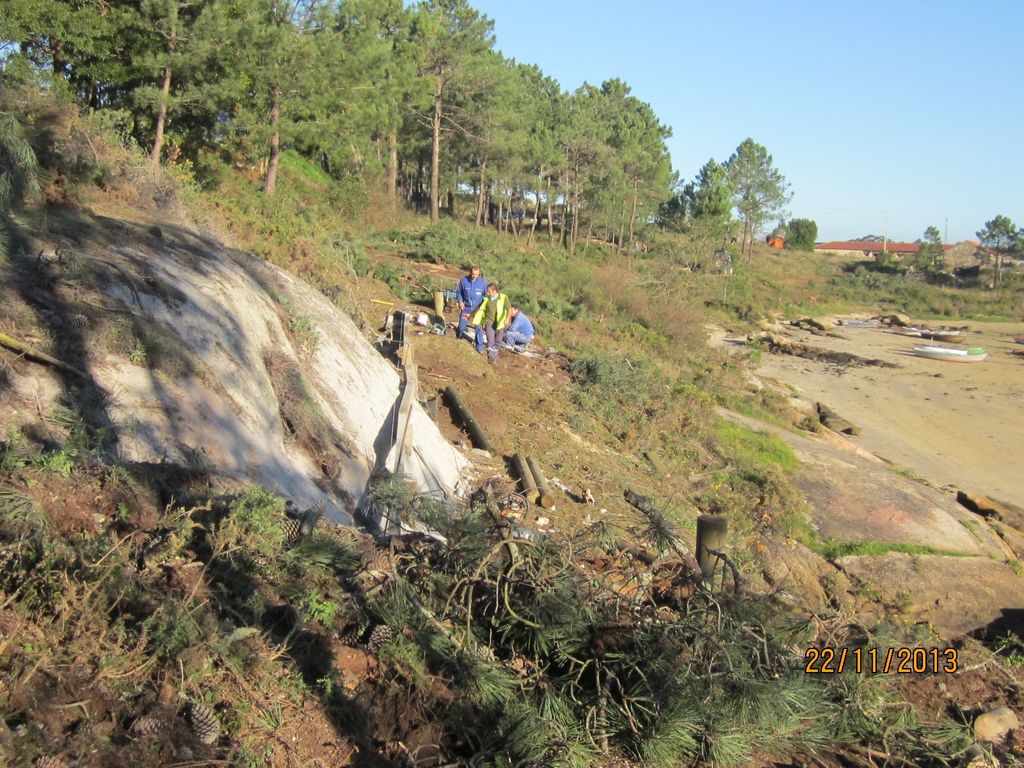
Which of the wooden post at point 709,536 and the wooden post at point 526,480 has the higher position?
the wooden post at point 709,536

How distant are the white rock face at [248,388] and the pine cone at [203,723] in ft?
7.20

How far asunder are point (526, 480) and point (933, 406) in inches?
855

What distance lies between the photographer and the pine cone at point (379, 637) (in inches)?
191

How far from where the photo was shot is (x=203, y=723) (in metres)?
3.98

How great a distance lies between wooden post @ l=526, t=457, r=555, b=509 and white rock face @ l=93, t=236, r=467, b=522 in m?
1.00

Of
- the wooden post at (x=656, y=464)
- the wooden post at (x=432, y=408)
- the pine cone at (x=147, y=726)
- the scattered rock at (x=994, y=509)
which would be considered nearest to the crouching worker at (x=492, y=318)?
the wooden post at (x=656, y=464)

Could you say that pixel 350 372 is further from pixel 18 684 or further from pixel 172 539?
pixel 18 684

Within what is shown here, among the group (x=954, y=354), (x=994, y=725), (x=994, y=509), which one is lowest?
(x=994, y=509)

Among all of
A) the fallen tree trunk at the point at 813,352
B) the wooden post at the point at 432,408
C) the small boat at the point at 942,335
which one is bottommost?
the fallen tree trunk at the point at 813,352

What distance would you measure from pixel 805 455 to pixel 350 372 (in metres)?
10.3

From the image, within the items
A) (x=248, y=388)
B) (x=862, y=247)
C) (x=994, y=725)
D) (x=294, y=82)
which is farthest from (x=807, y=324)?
(x=862, y=247)

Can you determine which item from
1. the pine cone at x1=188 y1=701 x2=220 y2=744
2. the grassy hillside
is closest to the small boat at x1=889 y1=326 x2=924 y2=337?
the grassy hillside

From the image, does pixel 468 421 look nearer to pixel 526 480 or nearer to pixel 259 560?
pixel 526 480

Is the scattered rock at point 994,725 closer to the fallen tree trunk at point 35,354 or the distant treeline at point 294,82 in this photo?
the fallen tree trunk at point 35,354
